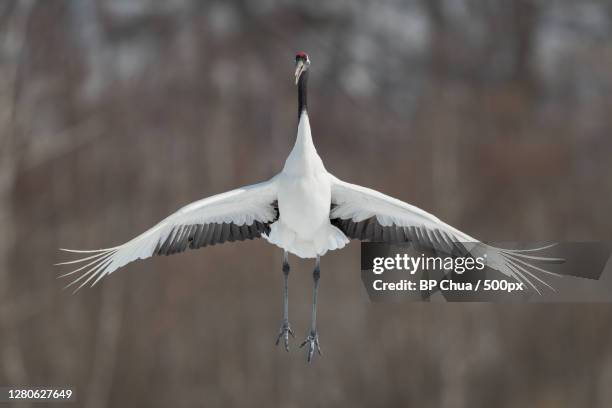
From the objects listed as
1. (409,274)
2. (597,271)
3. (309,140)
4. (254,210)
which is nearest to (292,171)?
(309,140)

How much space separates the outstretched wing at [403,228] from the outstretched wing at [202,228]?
0.96 feet

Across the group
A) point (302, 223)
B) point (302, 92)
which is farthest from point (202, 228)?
point (302, 92)

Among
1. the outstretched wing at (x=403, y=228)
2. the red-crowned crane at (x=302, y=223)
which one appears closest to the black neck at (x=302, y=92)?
the red-crowned crane at (x=302, y=223)

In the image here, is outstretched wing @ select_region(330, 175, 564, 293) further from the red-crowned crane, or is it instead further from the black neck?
the black neck

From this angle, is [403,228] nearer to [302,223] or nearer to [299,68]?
[302,223]

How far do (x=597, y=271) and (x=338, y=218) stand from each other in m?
1.08

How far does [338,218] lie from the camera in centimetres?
405

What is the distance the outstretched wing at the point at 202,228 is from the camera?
379cm

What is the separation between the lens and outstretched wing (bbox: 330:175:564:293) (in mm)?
3791

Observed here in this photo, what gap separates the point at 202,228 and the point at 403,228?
2.79 feet

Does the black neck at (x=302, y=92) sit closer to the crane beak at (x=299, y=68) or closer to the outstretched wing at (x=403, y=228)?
the crane beak at (x=299, y=68)

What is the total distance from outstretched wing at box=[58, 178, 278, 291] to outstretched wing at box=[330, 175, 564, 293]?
Answer: 0.96ft

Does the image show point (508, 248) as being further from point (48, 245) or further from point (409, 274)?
point (48, 245)

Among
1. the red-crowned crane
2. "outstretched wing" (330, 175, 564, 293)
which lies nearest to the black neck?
the red-crowned crane
